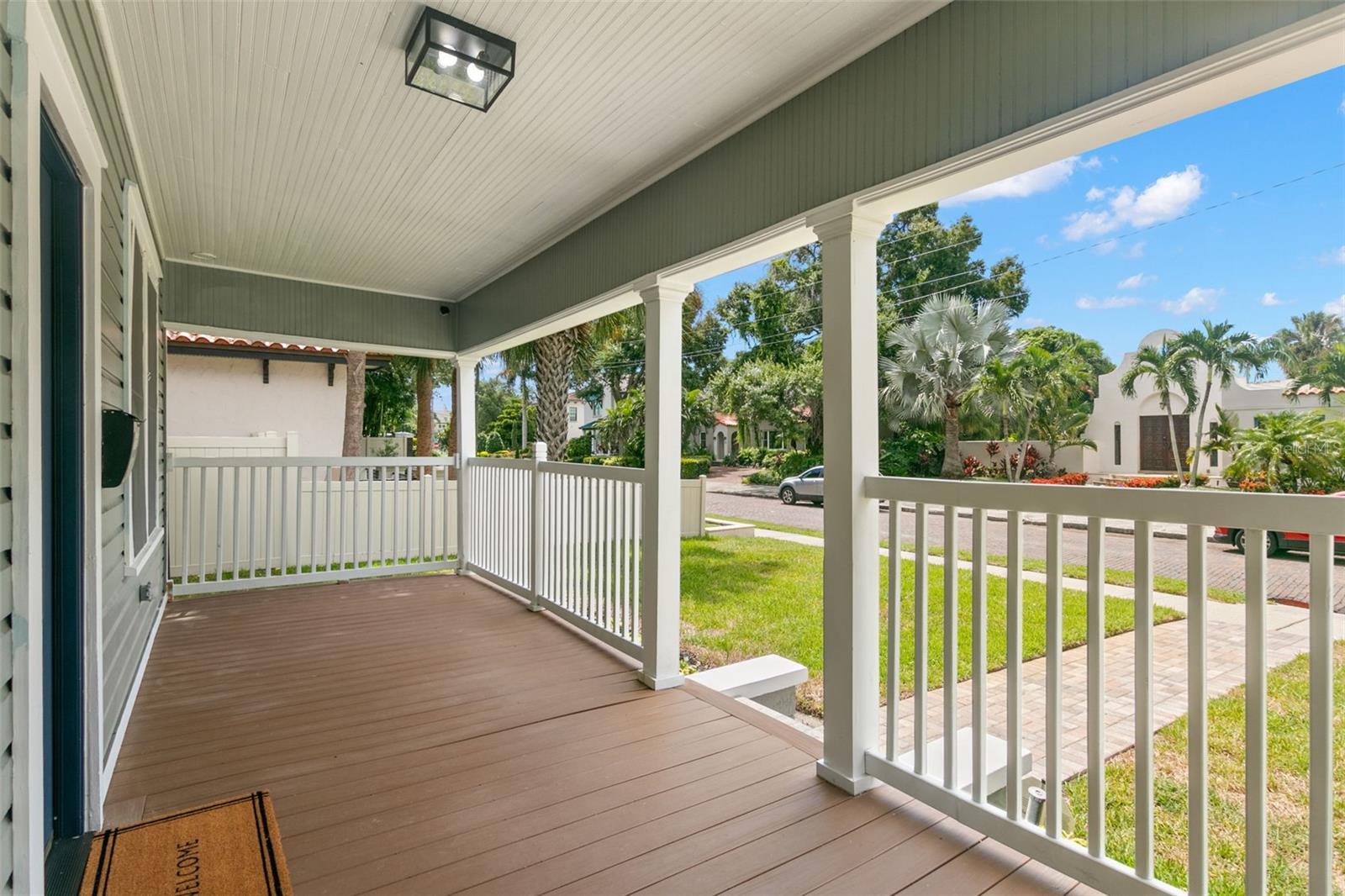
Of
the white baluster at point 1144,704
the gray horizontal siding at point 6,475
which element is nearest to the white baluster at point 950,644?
the white baluster at point 1144,704

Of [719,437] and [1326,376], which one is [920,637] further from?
[719,437]

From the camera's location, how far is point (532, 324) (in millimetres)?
4605

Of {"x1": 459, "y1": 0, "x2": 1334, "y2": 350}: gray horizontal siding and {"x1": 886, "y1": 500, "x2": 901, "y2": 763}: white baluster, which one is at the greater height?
{"x1": 459, "y1": 0, "x2": 1334, "y2": 350}: gray horizontal siding

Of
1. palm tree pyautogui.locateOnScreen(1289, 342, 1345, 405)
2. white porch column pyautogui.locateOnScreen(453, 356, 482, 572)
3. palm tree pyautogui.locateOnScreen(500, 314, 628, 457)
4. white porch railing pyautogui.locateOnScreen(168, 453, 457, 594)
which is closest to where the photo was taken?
palm tree pyautogui.locateOnScreen(1289, 342, 1345, 405)

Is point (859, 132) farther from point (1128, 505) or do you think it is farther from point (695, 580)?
point (695, 580)

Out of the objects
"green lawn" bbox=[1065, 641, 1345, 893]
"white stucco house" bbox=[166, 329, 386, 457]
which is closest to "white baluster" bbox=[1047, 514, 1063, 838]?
"green lawn" bbox=[1065, 641, 1345, 893]

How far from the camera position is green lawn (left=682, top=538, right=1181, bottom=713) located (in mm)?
4660

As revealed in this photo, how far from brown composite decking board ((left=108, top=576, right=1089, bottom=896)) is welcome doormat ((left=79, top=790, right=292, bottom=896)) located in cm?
6

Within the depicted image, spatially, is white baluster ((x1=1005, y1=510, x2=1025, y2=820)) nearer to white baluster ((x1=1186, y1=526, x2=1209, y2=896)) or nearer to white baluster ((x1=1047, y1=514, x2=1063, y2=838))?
white baluster ((x1=1047, y1=514, x2=1063, y2=838))

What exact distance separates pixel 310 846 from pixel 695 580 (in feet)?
17.2

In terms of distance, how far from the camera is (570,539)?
4.16m

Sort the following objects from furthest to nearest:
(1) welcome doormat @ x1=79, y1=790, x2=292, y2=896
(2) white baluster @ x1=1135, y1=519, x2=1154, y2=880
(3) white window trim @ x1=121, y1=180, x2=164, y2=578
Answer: (3) white window trim @ x1=121, y1=180, x2=164, y2=578 < (1) welcome doormat @ x1=79, y1=790, x2=292, y2=896 < (2) white baluster @ x1=1135, y1=519, x2=1154, y2=880

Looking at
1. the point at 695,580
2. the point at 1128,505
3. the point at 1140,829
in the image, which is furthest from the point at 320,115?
the point at 695,580

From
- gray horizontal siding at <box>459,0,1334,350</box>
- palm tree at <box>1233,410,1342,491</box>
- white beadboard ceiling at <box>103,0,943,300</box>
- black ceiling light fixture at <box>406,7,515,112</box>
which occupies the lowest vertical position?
palm tree at <box>1233,410,1342,491</box>
